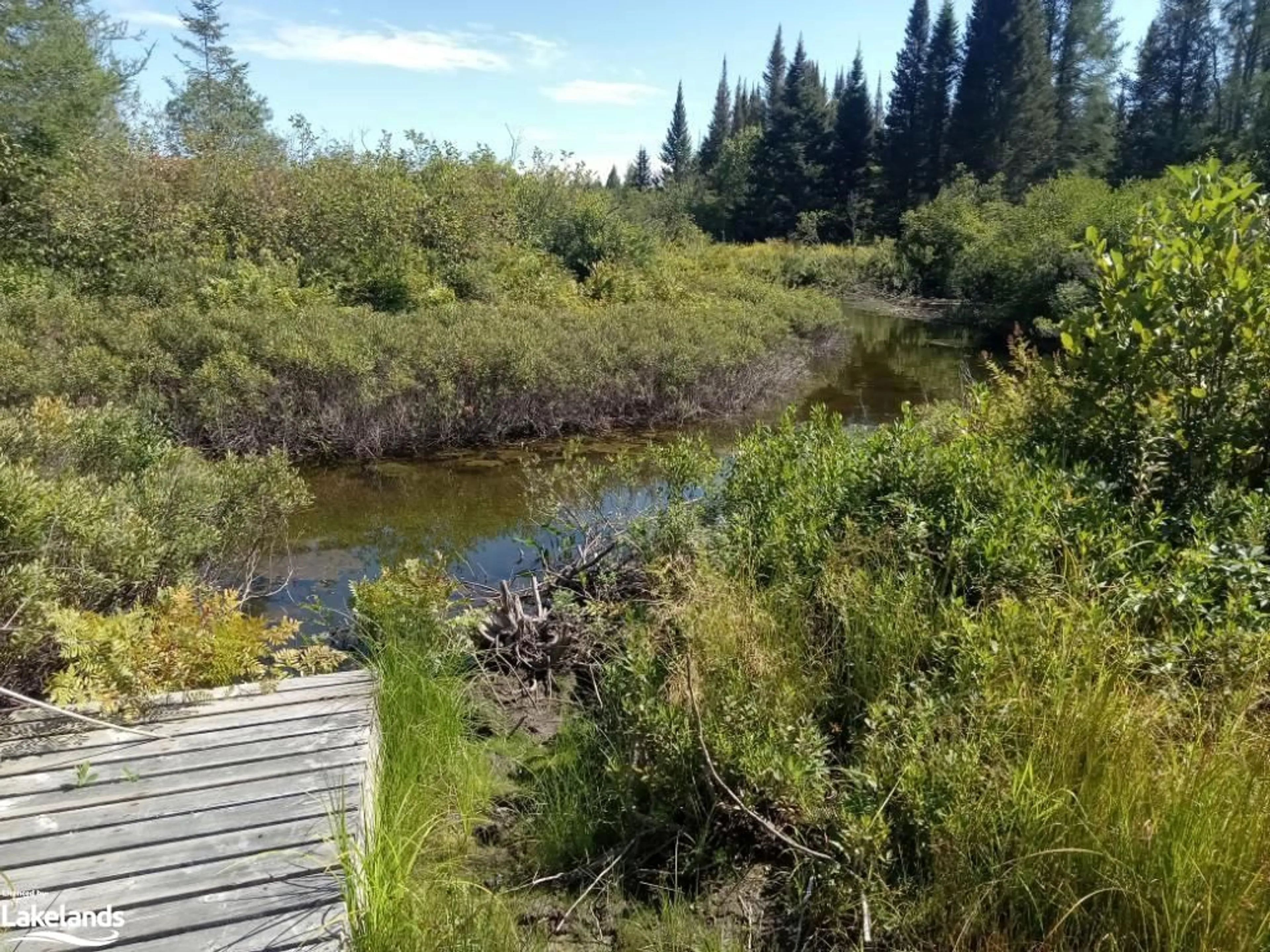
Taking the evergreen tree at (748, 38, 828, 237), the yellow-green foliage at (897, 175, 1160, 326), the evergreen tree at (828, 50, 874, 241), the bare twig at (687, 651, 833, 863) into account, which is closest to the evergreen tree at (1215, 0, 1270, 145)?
the yellow-green foliage at (897, 175, 1160, 326)

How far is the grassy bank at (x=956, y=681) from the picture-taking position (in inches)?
79.5

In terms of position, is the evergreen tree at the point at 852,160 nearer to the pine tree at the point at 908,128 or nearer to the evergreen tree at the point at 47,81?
the pine tree at the point at 908,128

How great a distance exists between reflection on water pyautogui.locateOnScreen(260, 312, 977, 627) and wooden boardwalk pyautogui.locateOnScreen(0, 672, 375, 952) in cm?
155

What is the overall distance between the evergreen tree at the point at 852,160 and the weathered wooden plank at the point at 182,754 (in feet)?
141

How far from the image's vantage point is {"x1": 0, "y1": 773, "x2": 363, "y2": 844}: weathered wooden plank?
7.43ft

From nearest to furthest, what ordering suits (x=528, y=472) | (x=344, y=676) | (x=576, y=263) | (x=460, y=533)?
(x=344, y=676), (x=528, y=472), (x=460, y=533), (x=576, y=263)

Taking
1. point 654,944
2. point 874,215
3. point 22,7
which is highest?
point 874,215

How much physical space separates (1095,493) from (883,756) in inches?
71.0

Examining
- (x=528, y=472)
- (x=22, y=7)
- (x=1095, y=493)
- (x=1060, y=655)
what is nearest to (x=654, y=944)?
(x=1060, y=655)

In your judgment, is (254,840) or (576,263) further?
(576,263)

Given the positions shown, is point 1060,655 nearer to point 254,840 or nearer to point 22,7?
point 254,840

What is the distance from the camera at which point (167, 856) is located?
2162 millimetres

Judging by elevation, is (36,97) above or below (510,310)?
above

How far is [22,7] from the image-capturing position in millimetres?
13703
